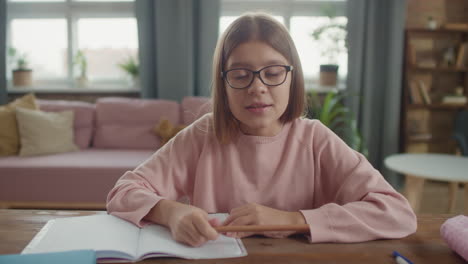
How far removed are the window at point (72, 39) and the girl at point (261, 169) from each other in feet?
10.5

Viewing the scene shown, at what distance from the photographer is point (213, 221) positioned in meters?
0.74

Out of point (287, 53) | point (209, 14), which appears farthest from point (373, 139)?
point (287, 53)

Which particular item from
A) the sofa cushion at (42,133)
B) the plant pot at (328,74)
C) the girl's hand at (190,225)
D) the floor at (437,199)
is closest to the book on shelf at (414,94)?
the plant pot at (328,74)

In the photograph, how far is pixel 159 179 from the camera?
0.99 m

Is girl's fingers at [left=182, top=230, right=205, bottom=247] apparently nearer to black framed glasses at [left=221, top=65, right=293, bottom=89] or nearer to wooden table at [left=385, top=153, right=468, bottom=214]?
black framed glasses at [left=221, top=65, right=293, bottom=89]

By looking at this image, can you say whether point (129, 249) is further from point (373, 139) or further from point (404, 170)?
point (373, 139)

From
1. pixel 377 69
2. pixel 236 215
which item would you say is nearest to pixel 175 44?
pixel 377 69

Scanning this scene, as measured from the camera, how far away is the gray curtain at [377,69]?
3.67 meters

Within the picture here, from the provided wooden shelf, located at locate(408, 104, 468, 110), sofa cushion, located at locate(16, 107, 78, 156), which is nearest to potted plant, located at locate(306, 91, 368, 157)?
wooden shelf, located at locate(408, 104, 468, 110)

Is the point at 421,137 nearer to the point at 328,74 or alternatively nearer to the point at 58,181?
the point at 328,74

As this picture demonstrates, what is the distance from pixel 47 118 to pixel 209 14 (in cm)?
165

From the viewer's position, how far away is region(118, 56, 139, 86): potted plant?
12.8 ft

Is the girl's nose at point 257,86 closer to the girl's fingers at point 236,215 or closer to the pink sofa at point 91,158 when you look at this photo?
the girl's fingers at point 236,215

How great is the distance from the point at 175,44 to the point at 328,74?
4.82ft
